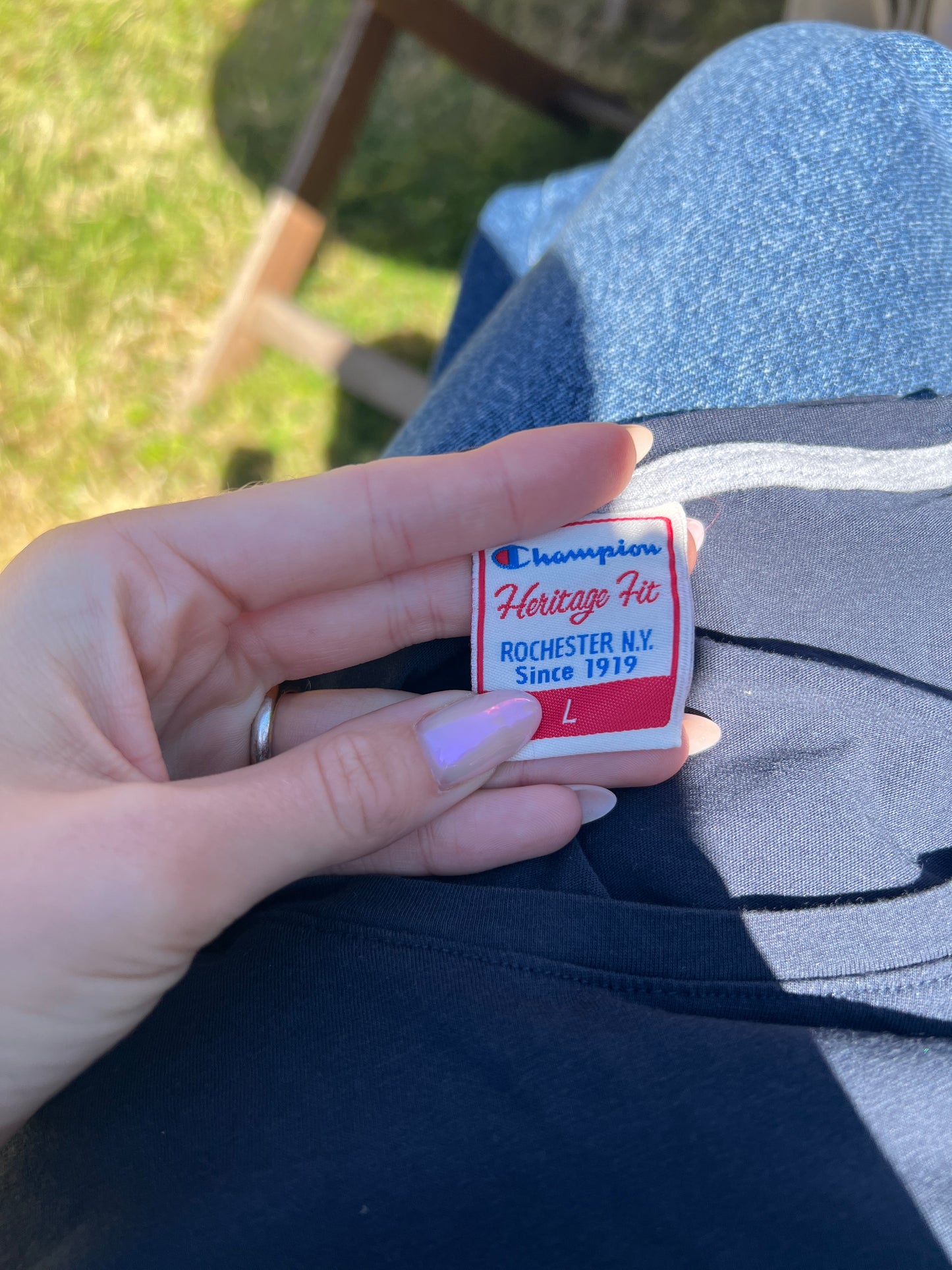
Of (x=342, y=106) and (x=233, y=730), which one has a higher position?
(x=342, y=106)

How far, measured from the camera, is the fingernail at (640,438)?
3.12 feet

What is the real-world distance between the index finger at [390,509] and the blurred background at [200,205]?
1.49 m

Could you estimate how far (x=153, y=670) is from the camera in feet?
3.10

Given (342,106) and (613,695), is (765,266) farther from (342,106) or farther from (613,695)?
(342,106)

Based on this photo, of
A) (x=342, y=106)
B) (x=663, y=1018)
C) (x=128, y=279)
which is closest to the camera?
(x=663, y=1018)

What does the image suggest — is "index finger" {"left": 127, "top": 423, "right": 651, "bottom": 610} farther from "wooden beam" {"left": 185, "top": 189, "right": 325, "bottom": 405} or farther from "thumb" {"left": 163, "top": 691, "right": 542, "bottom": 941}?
"wooden beam" {"left": 185, "top": 189, "right": 325, "bottom": 405}

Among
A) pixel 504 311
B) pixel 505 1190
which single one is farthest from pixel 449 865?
pixel 504 311

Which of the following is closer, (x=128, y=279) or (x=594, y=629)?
(x=594, y=629)

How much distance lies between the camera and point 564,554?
100 cm

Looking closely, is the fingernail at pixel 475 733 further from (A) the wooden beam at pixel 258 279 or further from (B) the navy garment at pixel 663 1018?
(A) the wooden beam at pixel 258 279

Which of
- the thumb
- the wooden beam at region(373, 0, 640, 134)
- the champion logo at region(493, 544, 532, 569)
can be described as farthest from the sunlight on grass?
the thumb

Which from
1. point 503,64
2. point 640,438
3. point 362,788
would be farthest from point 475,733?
point 503,64

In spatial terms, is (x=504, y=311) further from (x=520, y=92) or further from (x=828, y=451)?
(x=520, y=92)

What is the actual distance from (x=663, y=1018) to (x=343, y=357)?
1818 mm
